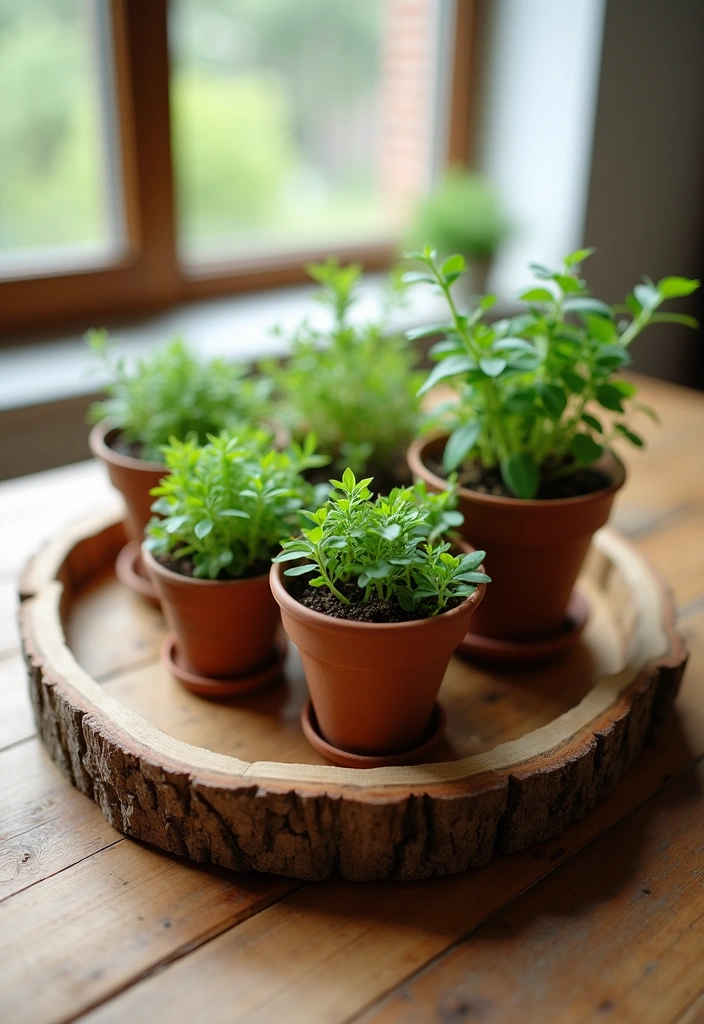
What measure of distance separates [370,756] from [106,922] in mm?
283

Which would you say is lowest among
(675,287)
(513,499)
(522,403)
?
(513,499)

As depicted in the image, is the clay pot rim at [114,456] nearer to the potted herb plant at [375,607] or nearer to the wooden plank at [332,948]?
the potted herb plant at [375,607]

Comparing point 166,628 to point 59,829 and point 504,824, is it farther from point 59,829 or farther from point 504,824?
point 504,824

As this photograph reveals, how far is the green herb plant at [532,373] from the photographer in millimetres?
959

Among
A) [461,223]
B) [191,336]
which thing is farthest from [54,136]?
[461,223]

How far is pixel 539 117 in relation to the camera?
2.46 metres

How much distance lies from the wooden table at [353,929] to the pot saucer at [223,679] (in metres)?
0.17

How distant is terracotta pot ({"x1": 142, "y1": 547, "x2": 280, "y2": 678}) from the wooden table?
0.63 ft

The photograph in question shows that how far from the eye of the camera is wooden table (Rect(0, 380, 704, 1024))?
69 cm

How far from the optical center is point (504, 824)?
0.82m

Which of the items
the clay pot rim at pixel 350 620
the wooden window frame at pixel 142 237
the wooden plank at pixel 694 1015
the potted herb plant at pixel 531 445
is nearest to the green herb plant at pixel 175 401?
the potted herb plant at pixel 531 445

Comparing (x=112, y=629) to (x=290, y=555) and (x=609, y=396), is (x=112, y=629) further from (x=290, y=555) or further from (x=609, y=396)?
(x=609, y=396)

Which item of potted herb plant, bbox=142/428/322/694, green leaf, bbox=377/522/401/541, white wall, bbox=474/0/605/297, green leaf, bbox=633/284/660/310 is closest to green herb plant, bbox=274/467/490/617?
green leaf, bbox=377/522/401/541

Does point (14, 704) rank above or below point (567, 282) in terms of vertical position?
below
